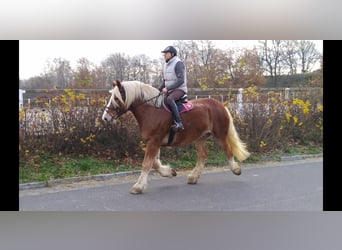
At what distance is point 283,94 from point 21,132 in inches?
113

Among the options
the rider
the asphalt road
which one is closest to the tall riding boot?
the rider

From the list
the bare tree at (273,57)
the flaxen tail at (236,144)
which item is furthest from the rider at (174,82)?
the bare tree at (273,57)

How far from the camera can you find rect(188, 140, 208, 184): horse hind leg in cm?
413

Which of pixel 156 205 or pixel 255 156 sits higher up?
pixel 255 156

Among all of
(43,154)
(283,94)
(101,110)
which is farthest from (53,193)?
(283,94)

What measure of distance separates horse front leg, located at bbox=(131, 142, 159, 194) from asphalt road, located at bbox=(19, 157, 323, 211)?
A: 6 centimetres

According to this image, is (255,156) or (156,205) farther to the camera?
(255,156)

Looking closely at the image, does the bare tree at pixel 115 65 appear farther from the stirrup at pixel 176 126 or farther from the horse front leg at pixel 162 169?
the horse front leg at pixel 162 169

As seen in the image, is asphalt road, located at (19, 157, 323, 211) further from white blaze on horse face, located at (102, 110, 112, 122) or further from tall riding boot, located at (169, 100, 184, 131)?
white blaze on horse face, located at (102, 110, 112, 122)

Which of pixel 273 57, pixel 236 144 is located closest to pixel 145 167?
pixel 236 144

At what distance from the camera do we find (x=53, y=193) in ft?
13.1

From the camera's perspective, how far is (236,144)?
13.8 ft
